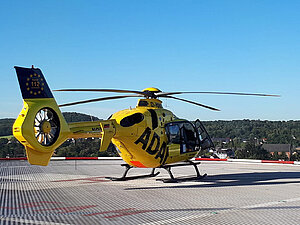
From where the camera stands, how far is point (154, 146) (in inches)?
558

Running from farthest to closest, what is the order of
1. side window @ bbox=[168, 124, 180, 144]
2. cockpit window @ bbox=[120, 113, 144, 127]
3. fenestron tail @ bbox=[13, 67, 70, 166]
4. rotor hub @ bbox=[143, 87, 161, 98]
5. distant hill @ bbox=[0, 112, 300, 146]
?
distant hill @ bbox=[0, 112, 300, 146]
rotor hub @ bbox=[143, 87, 161, 98]
side window @ bbox=[168, 124, 180, 144]
cockpit window @ bbox=[120, 113, 144, 127]
fenestron tail @ bbox=[13, 67, 70, 166]

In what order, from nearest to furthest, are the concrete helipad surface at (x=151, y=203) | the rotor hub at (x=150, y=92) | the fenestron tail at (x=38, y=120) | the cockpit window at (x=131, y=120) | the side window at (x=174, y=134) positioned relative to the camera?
the concrete helipad surface at (x=151, y=203) < the fenestron tail at (x=38, y=120) < the cockpit window at (x=131, y=120) < the side window at (x=174, y=134) < the rotor hub at (x=150, y=92)

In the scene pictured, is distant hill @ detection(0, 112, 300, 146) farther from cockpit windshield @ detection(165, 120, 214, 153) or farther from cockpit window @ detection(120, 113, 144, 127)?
cockpit window @ detection(120, 113, 144, 127)

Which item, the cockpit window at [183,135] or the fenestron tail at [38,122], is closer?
the fenestron tail at [38,122]

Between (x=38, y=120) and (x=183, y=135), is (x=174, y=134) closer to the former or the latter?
(x=183, y=135)

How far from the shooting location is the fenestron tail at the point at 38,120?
34.1 ft

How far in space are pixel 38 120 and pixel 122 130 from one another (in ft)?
10.8

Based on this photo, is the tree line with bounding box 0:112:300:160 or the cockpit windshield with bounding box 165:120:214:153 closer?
the cockpit windshield with bounding box 165:120:214:153

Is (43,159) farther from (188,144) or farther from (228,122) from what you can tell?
(228,122)

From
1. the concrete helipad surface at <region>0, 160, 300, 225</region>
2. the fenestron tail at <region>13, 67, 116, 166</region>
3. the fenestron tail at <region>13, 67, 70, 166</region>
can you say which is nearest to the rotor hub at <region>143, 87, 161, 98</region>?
the concrete helipad surface at <region>0, 160, 300, 225</region>

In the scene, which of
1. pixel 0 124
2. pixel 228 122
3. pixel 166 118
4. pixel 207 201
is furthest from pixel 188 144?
pixel 228 122

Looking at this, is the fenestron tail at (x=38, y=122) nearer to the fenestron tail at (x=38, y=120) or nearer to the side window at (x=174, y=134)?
the fenestron tail at (x=38, y=120)

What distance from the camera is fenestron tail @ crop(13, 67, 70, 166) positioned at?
1040 cm

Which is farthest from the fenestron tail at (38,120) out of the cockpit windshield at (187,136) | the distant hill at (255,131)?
the distant hill at (255,131)
